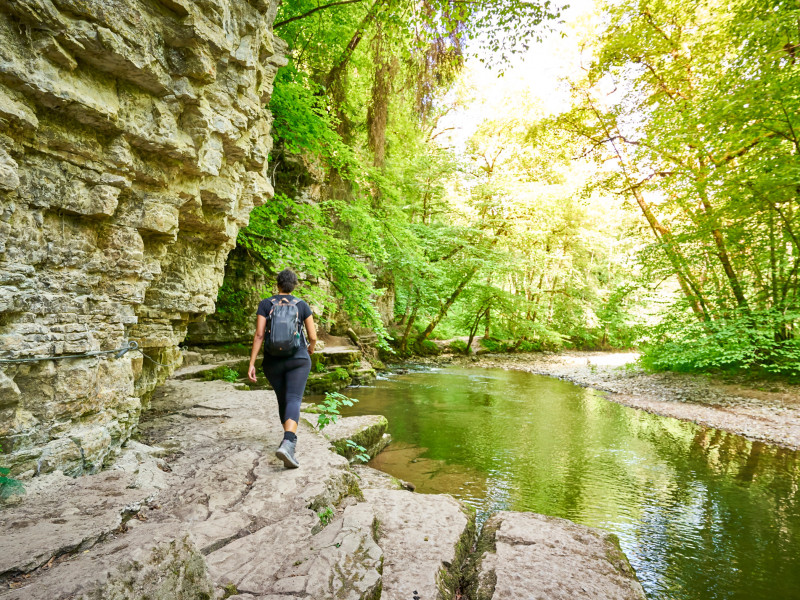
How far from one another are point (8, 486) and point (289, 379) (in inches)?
76.3

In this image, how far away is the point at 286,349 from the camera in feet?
12.0

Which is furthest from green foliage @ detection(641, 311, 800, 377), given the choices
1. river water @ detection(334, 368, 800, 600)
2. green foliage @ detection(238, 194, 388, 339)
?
green foliage @ detection(238, 194, 388, 339)

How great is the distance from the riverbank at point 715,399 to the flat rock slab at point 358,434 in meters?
7.00

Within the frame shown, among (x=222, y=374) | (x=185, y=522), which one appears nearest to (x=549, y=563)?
(x=185, y=522)

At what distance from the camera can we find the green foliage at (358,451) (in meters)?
5.03

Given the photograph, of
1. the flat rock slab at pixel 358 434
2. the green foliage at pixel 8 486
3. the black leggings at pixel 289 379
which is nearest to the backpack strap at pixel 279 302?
the black leggings at pixel 289 379

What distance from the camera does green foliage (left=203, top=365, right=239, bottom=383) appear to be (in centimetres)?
771

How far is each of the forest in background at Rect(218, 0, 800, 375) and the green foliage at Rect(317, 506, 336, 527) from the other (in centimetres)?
526

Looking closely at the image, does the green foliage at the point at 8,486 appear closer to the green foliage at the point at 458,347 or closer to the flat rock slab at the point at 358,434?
the flat rock slab at the point at 358,434

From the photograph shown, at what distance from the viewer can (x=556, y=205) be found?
1981 centimetres

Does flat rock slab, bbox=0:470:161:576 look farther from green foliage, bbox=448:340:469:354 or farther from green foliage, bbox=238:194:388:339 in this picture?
green foliage, bbox=448:340:469:354

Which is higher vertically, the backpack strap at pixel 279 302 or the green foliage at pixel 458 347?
the backpack strap at pixel 279 302

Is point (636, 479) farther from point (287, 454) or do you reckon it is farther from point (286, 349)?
point (286, 349)

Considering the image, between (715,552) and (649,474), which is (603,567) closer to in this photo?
(715,552)
